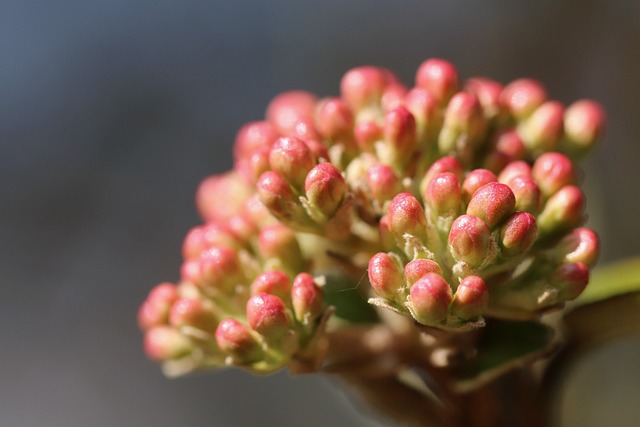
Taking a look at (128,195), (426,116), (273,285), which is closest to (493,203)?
(426,116)

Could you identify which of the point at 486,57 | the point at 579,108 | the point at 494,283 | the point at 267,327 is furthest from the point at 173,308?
the point at 486,57

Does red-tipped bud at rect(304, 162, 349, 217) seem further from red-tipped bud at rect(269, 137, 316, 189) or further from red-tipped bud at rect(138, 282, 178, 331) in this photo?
red-tipped bud at rect(138, 282, 178, 331)

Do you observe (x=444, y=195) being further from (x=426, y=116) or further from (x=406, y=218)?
(x=426, y=116)

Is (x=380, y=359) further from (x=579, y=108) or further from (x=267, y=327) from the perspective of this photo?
(x=579, y=108)

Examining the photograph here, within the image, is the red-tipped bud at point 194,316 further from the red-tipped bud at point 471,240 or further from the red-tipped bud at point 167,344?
the red-tipped bud at point 471,240

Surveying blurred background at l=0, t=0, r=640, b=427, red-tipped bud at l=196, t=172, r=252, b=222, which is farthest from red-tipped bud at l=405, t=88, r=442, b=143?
blurred background at l=0, t=0, r=640, b=427
